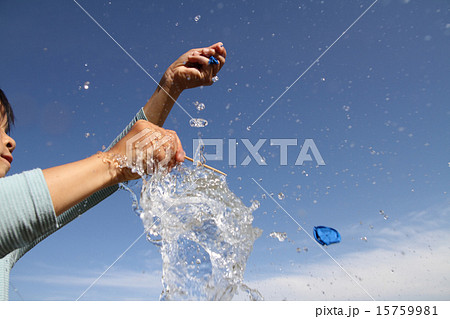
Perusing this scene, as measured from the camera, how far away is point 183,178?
1.39 m

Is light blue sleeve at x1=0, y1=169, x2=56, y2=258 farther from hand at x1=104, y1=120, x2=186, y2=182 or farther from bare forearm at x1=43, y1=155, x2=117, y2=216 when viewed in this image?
hand at x1=104, y1=120, x2=186, y2=182

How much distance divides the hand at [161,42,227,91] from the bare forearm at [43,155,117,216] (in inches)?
28.6

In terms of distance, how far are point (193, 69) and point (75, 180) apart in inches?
32.9

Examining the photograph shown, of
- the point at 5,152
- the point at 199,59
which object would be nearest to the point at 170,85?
the point at 199,59

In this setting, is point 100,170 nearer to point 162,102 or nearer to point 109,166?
point 109,166

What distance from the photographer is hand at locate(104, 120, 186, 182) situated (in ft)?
2.31

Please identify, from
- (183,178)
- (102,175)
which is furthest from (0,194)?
(183,178)

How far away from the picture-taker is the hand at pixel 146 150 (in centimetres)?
70

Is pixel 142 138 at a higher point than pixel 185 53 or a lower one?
lower
